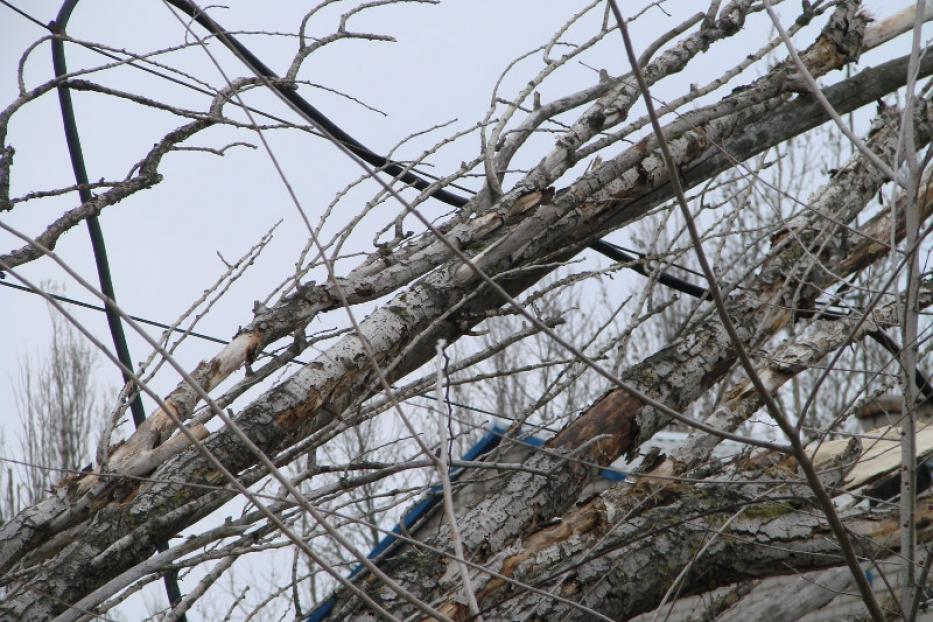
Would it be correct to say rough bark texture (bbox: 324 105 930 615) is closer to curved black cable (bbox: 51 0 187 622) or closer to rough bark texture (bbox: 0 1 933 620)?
rough bark texture (bbox: 0 1 933 620)

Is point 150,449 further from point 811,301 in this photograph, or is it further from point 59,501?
point 811,301

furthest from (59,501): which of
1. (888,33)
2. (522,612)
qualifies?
(888,33)

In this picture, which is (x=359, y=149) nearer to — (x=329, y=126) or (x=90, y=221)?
(x=329, y=126)

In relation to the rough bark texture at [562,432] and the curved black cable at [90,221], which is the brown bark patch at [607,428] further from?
the curved black cable at [90,221]

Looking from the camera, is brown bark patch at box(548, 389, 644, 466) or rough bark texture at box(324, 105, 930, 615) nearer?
rough bark texture at box(324, 105, 930, 615)

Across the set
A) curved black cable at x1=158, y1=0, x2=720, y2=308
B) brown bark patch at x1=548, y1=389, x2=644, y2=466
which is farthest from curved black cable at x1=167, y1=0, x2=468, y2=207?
brown bark patch at x1=548, y1=389, x2=644, y2=466

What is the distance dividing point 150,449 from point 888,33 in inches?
113

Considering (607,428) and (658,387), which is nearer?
(607,428)

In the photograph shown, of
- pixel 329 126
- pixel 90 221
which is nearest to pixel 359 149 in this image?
pixel 329 126

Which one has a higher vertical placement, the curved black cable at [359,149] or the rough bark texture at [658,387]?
the curved black cable at [359,149]

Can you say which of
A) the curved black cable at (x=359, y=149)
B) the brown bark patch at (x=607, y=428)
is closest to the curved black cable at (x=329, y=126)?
the curved black cable at (x=359, y=149)

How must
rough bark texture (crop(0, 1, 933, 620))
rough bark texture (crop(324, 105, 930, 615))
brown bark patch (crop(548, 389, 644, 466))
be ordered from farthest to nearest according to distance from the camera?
brown bark patch (crop(548, 389, 644, 466)), rough bark texture (crop(324, 105, 930, 615)), rough bark texture (crop(0, 1, 933, 620))

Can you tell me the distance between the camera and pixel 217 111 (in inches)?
101

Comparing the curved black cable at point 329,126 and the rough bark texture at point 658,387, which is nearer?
the rough bark texture at point 658,387
